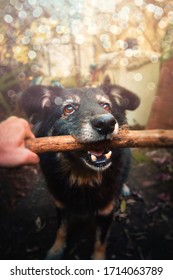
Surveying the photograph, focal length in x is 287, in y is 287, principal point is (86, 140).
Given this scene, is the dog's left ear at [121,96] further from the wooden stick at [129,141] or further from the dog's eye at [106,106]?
the wooden stick at [129,141]

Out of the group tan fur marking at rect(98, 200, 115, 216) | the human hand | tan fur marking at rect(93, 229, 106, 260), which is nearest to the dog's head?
the human hand

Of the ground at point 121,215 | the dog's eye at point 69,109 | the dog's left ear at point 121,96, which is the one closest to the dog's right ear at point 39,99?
the dog's eye at point 69,109

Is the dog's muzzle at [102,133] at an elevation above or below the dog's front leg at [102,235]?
above

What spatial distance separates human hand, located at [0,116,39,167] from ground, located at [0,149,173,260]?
17.7 inches

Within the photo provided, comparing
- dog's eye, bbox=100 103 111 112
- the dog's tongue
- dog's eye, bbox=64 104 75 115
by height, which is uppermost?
dog's eye, bbox=64 104 75 115

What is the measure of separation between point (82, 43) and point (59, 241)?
35.4 inches

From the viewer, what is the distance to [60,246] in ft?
4.02

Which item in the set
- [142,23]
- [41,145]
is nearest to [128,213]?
[41,145]

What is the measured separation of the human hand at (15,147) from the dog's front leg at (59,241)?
16.3 inches

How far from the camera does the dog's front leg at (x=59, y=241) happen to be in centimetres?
119

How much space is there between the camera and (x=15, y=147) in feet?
3.03

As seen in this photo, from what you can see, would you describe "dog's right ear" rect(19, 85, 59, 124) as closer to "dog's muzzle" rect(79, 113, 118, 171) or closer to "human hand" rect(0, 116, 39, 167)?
"human hand" rect(0, 116, 39, 167)

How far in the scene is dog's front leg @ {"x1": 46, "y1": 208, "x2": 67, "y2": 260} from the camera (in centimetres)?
119

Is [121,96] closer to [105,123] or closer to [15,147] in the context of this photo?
[105,123]
